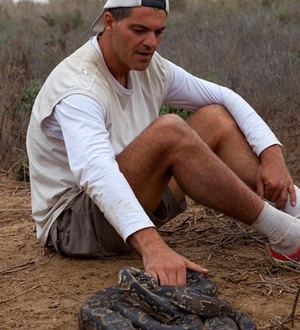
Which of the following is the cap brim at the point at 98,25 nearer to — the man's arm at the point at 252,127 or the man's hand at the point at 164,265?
the man's arm at the point at 252,127

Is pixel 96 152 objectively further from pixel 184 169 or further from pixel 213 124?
pixel 213 124

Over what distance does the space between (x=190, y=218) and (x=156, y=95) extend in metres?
1.19

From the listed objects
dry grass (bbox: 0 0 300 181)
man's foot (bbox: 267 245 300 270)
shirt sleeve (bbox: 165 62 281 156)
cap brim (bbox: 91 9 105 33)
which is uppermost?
cap brim (bbox: 91 9 105 33)

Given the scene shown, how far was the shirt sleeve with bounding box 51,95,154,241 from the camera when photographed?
393 centimetres

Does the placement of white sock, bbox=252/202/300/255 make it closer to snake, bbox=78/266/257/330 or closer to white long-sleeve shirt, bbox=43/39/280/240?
white long-sleeve shirt, bbox=43/39/280/240

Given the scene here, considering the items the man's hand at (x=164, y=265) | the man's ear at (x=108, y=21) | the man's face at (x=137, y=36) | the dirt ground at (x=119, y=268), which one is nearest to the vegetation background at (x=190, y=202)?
the dirt ground at (x=119, y=268)

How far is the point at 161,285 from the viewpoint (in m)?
3.79

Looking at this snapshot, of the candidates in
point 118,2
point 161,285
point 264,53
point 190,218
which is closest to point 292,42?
point 264,53

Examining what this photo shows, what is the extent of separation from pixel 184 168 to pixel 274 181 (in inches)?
30.9

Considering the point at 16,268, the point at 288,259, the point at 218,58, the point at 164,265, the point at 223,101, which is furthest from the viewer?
the point at 218,58

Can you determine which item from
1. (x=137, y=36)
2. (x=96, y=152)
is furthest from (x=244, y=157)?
(x=96, y=152)

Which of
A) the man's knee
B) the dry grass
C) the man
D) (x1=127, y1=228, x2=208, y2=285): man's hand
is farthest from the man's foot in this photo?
the dry grass

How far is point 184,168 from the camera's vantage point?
453cm

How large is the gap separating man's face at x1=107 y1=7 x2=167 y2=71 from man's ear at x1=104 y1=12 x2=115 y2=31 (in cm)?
2
